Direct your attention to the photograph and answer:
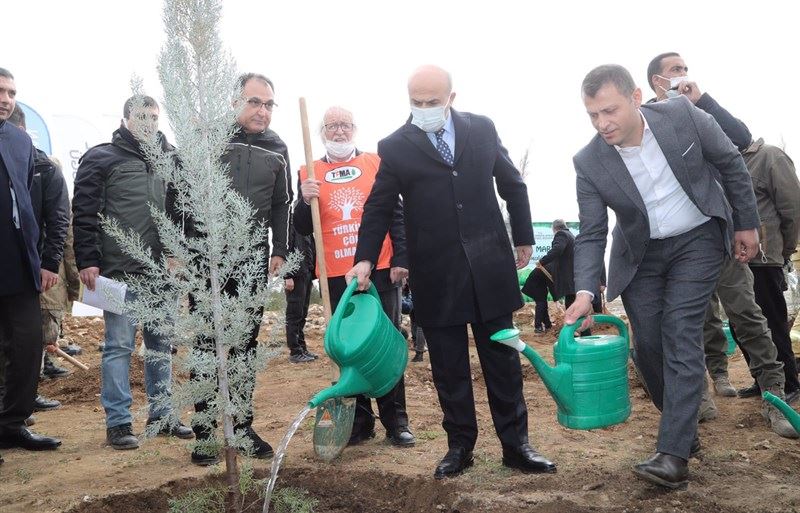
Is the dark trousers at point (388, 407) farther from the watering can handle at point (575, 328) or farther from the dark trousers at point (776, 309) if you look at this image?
the dark trousers at point (776, 309)

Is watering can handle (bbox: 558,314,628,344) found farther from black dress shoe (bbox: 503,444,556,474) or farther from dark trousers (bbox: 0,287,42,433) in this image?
dark trousers (bbox: 0,287,42,433)

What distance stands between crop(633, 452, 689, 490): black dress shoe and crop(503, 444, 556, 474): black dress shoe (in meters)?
Result: 0.55

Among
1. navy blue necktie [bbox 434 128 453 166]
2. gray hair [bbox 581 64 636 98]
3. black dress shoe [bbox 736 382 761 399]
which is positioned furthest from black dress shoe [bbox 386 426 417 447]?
black dress shoe [bbox 736 382 761 399]

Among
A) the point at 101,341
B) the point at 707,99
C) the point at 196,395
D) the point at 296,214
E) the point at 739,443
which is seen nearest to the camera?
the point at 196,395

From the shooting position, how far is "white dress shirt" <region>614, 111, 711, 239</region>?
11.2ft

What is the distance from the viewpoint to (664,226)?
3.43 meters

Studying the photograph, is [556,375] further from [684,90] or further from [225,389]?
[684,90]

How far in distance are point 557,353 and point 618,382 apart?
294 millimetres

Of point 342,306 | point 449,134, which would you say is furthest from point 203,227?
point 449,134

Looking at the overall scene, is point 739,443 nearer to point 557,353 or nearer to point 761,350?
point 761,350

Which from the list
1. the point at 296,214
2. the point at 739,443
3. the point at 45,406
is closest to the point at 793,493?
the point at 739,443

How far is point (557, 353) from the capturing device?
3375mm

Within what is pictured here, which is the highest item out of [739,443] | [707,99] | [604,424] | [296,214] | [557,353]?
[707,99]

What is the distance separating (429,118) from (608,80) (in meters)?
0.85
